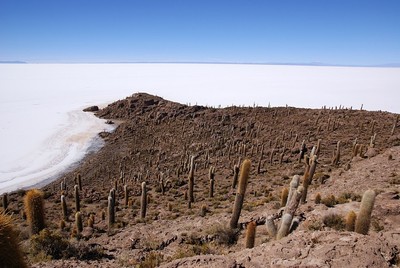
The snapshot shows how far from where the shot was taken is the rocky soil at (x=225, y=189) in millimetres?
6160

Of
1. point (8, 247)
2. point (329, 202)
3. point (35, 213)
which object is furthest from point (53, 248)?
point (329, 202)

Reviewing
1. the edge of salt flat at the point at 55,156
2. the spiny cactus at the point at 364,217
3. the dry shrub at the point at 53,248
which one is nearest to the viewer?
the spiny cactus at the point at 364,217

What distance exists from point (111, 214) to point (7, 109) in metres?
61.3

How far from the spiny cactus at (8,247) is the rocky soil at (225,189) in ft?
8.56

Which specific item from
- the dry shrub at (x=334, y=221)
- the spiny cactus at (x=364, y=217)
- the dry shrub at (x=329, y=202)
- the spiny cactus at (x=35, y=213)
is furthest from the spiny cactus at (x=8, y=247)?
the dry shrub at (x=329, y=202)

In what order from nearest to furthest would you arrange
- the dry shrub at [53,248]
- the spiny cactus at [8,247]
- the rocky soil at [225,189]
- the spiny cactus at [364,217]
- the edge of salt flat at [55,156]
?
the spiny cactus at [8,247] → the rocky soil at [225,189] → the spiny cactus at [364,217] → the dry shrub at [53,248] → the edge of salt flat at [55,156]

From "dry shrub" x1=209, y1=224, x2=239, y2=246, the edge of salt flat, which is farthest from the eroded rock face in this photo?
the edge of salt flat

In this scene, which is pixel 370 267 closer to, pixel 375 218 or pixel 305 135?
pixel 375 218

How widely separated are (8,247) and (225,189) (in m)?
18.3

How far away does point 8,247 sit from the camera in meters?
5.14

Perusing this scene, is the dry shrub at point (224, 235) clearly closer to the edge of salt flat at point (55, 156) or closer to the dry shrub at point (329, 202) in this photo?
the dry shrub at point (329, 202)

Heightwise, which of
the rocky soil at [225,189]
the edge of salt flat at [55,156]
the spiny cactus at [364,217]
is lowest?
the edge of salt flat at [55,156]

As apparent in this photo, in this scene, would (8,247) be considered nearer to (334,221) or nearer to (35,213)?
(35,213)

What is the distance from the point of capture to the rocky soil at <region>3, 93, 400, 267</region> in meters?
6.16
